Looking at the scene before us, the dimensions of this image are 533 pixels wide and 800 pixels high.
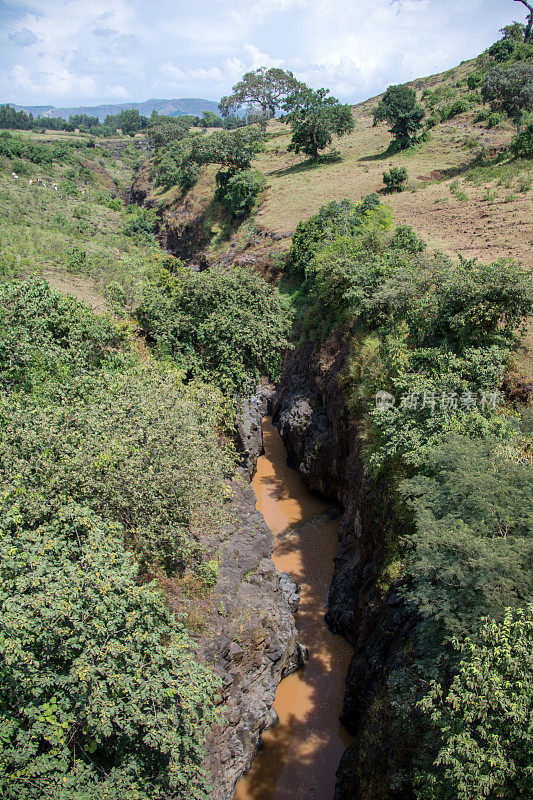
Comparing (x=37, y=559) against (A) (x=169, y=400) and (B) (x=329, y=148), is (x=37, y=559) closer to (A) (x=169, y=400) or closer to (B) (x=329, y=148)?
(A) (x=169, y=400)

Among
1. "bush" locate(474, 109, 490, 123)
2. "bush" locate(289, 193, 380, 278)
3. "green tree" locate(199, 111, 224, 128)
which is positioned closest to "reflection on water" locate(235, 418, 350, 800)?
"bush" locate(289, 193, 380, 278)

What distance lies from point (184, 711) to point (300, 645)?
822cm

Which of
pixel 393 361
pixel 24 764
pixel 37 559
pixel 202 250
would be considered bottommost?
pixel 24 764

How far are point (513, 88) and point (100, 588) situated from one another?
149ft

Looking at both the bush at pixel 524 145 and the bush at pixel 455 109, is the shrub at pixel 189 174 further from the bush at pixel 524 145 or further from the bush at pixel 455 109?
the bush at pixel 524 145

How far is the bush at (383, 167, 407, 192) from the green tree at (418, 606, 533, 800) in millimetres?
36470

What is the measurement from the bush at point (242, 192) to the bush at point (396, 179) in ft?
40.5

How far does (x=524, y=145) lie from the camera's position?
33094mm

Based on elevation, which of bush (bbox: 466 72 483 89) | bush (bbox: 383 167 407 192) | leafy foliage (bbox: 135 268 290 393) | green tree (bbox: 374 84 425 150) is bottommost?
leafy foliage (bbox: 135 268 290 393)

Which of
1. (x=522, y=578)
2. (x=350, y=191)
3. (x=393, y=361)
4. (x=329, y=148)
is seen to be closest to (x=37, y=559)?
(x=522, y=578)

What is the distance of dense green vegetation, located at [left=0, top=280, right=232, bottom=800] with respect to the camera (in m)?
6.92

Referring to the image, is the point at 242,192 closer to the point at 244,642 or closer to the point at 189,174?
the point at 189,174

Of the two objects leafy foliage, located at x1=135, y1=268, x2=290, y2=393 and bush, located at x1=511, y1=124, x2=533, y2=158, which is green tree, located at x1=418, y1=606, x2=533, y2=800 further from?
bush, located at x1=511, y1=124, x2=533, y2=158

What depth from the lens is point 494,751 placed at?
256 inches
